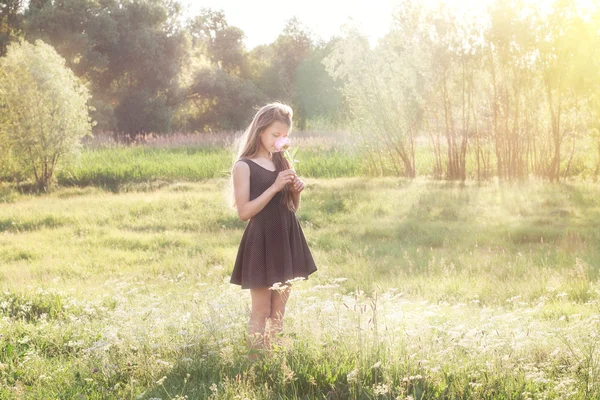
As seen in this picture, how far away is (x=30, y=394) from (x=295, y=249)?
2145 mm

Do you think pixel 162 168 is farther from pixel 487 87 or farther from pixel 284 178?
pixel 284 178

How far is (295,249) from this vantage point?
5078mm

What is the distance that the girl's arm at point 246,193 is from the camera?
4.80 m

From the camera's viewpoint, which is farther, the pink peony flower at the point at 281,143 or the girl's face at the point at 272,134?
the girl's face at the point at 272,134

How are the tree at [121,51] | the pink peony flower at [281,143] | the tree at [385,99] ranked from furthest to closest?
the tree at [121,51] < the tree at [385,99] < the pink peony flower at [281,143]

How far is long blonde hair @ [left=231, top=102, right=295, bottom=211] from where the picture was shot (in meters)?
5.03

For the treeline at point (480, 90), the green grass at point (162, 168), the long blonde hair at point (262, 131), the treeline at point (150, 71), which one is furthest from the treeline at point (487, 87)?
the treeline at point (150, 71)

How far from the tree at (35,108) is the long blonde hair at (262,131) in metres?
17.7

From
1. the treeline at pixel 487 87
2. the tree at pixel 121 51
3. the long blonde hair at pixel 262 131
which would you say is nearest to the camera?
the long blonde hair at pixel 262 131

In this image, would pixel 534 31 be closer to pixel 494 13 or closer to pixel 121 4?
pixel 494 13

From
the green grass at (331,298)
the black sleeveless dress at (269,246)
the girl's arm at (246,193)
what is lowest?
the green grass at (331,298)

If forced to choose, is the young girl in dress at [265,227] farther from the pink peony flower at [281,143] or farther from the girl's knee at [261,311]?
the pink peony flower at [281,143]

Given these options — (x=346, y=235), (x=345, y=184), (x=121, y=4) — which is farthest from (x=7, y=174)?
(x=121, y=4)

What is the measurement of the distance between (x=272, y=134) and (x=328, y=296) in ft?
9.23
